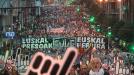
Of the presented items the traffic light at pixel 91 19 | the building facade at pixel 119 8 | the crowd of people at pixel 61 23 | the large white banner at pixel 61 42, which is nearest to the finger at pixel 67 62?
the large white banner at pixel 61 42

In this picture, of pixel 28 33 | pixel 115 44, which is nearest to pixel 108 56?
pixel 115 44

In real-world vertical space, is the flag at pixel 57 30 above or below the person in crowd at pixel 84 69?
above

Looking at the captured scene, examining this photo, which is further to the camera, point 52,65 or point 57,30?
point 57,30

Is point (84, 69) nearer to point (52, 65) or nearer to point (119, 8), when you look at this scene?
point (52, 65)

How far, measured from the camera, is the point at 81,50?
33.1 ft

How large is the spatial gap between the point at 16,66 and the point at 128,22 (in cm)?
128

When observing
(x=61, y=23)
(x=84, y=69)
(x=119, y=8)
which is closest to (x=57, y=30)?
(x=61, y=23)

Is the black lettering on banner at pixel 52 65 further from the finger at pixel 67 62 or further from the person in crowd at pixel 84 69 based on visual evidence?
the person in crowd at pixel 84 69

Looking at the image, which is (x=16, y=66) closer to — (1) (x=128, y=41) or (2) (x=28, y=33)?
(2) (x=28, y=33)

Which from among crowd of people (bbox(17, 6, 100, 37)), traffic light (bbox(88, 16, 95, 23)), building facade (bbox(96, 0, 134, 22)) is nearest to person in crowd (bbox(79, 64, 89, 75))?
crowd of people (bbox(17, 6, 100, 37))

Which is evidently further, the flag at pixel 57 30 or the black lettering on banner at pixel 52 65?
the flag at pixel 57 30

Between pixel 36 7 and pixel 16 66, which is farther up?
pixel 36 7

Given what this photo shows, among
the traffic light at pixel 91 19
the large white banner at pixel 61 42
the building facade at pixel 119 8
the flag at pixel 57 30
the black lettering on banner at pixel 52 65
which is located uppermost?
the building facade at pixel 119 8

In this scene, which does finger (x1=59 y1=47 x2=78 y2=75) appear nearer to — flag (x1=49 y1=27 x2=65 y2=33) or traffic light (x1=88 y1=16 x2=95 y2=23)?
flag (x1=49 y1=27 x2=65 y2=33)
